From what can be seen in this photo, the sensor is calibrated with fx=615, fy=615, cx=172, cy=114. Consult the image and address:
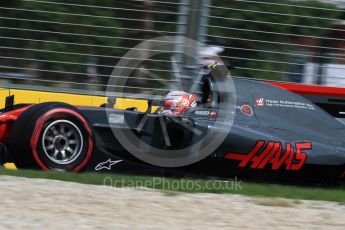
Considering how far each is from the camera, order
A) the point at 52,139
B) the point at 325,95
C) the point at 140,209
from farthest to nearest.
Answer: the point at 325,95 < the point at 52,139 < the point at 140,209

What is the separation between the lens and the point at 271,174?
7176 mm

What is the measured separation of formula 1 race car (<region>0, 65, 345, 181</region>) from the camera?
22.4 feet

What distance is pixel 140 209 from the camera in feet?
17.3

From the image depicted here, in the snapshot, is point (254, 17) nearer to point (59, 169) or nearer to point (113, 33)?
point (113, 33)

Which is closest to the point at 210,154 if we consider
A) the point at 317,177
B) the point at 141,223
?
the point at 317,177

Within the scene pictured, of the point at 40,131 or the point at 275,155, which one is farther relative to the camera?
the point at 275,155

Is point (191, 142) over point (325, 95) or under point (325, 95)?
under

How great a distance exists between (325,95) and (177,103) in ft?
11.6

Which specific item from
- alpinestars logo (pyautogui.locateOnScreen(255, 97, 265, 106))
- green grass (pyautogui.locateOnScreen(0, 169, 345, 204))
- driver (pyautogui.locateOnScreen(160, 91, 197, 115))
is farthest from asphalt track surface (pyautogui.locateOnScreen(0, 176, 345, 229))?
alpinestars logo (pyautogui.locateOnScreen(255, 97, 265, 106))

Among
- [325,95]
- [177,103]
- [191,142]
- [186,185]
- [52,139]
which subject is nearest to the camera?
[186,185]

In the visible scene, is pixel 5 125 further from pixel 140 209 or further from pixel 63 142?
pixel 140 209

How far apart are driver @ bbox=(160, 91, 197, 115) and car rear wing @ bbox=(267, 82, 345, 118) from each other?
192 centimetres
